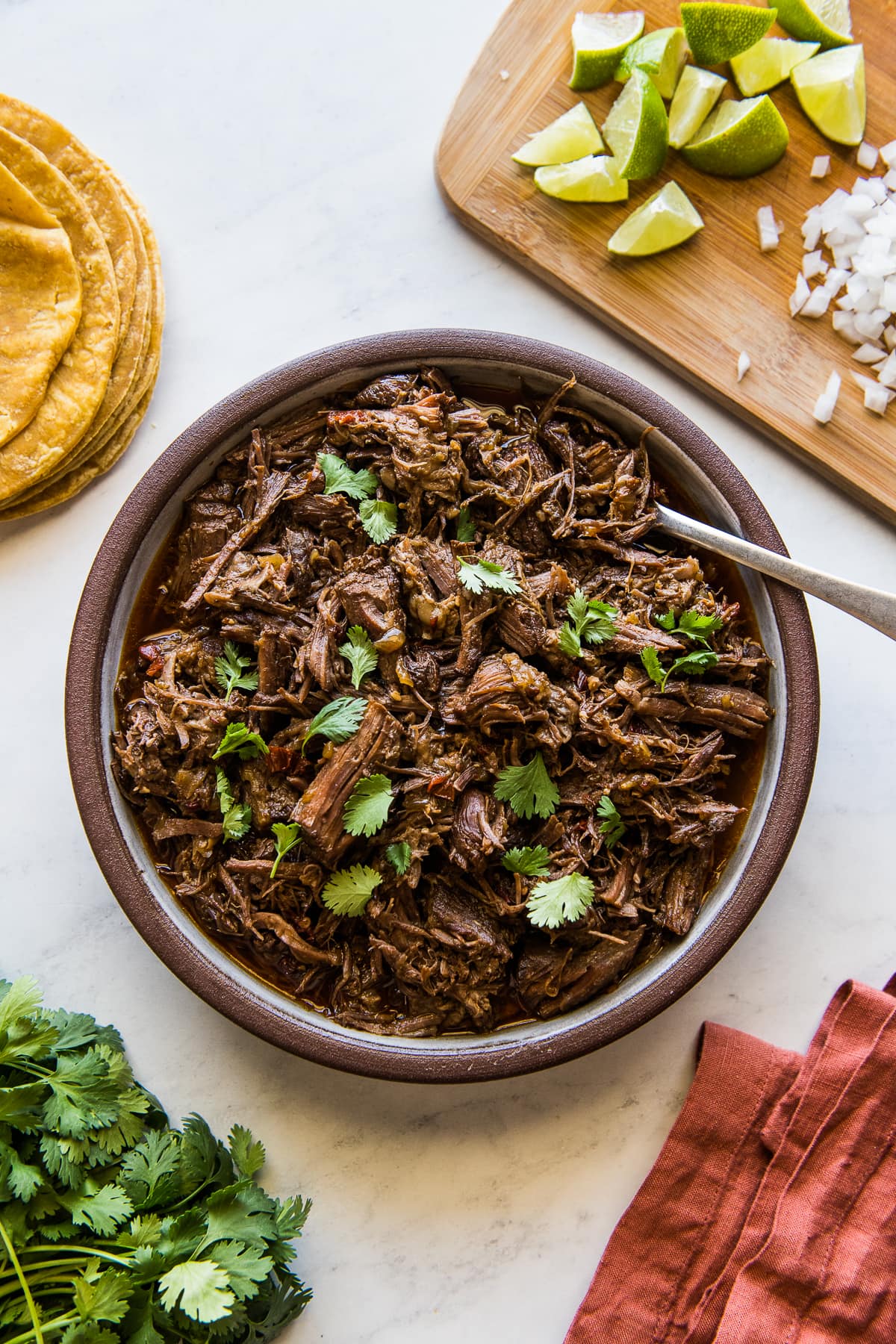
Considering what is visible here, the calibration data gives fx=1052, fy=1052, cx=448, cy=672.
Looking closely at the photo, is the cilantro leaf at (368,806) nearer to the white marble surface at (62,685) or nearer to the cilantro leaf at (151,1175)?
the white marble surface at (62,685)

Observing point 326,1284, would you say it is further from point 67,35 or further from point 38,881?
point 67,35

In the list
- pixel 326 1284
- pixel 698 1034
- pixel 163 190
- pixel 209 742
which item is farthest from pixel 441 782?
pixel 163 190

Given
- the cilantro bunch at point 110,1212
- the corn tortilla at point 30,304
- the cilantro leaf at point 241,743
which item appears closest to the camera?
the cilantro leaf at point 241,743

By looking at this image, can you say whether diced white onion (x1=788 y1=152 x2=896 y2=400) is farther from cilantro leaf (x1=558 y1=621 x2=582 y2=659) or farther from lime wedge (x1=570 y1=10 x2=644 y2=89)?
cilantro leaf (x1=558 y1=621 x2=582 y2=659)

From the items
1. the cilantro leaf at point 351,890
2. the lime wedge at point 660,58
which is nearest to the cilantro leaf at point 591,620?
the cilantro leaf at point 351,890

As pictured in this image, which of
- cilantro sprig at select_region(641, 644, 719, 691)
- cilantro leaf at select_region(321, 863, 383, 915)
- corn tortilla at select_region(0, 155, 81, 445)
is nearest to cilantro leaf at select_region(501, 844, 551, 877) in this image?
cilantro leaf at select_region(321, 863, 383, 915)

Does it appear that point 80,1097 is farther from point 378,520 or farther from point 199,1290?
point 378,520
